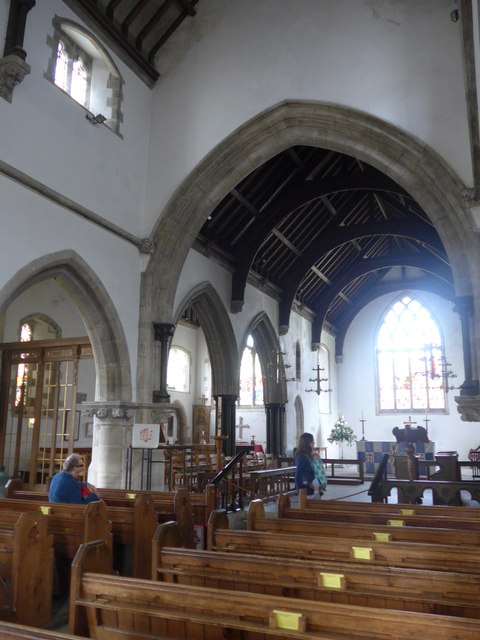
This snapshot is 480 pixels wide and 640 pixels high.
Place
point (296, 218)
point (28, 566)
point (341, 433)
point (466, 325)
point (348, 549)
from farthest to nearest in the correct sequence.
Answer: point (341, 433) < point (296, 218) < point (466, 325) < point (28, 566) < point (348, 549)

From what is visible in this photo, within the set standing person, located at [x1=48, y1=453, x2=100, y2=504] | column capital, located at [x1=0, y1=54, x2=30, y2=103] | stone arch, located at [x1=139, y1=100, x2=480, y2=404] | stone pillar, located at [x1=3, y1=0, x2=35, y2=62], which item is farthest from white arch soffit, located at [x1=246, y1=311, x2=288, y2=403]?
standing person, located at [x1=48, y1=453, x2=100, y2=504]

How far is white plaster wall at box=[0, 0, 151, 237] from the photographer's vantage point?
254 inches

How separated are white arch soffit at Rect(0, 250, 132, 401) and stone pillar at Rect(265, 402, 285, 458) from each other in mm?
6997

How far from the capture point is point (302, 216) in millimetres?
13250

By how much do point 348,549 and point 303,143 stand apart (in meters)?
6.87

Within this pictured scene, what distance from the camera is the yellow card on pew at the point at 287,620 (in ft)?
5.81

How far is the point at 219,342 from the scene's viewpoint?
1220 cm

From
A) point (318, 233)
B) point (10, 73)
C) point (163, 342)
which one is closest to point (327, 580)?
point (10, 73)

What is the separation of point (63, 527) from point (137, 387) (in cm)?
418

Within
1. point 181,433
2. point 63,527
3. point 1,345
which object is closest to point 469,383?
point 63,527

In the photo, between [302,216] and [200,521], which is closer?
[200,521]

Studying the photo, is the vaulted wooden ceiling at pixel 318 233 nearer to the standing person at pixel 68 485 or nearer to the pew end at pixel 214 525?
the standing person at pixel 68 485

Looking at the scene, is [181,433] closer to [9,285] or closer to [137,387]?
[137,387]

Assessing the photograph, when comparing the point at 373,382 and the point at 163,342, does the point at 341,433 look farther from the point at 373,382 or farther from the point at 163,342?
the point at 163,342
